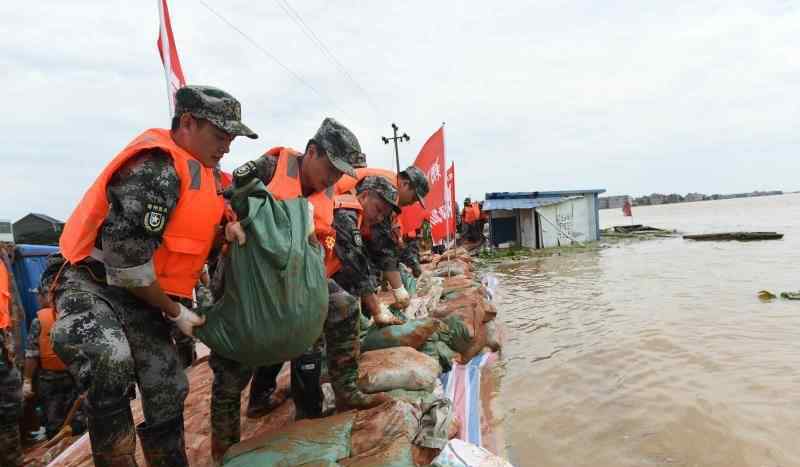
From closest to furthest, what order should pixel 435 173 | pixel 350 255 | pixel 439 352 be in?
pixel 350 255
pixel 439 352
pixel 435 173

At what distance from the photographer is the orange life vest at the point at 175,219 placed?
1653 mm

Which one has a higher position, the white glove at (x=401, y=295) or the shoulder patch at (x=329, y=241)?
the shoulder patch at (x=329, y=241)

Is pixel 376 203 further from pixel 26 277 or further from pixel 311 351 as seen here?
pixel 26 277

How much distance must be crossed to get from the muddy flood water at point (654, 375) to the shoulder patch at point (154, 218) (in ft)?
7.97

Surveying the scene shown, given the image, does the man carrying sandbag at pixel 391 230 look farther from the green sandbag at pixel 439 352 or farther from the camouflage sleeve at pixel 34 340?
the camouflage sleeve at pixel 34 340

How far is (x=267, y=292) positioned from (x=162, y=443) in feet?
2.58

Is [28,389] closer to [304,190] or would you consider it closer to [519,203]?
[304,190]

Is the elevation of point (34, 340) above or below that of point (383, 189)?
below

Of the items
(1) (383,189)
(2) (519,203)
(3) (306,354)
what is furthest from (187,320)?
(2) (519,203)

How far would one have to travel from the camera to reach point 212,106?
1.74 metres

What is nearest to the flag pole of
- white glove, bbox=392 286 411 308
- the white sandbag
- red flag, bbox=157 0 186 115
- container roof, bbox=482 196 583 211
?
red flag, bbox=157 0 186 115

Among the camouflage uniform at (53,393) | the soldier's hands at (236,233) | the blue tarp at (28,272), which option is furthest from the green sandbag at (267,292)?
the blue tarp at (28,272)

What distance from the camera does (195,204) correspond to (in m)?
1.75

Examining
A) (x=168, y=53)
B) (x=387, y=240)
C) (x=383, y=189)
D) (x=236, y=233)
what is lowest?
(x=387, y=240)
